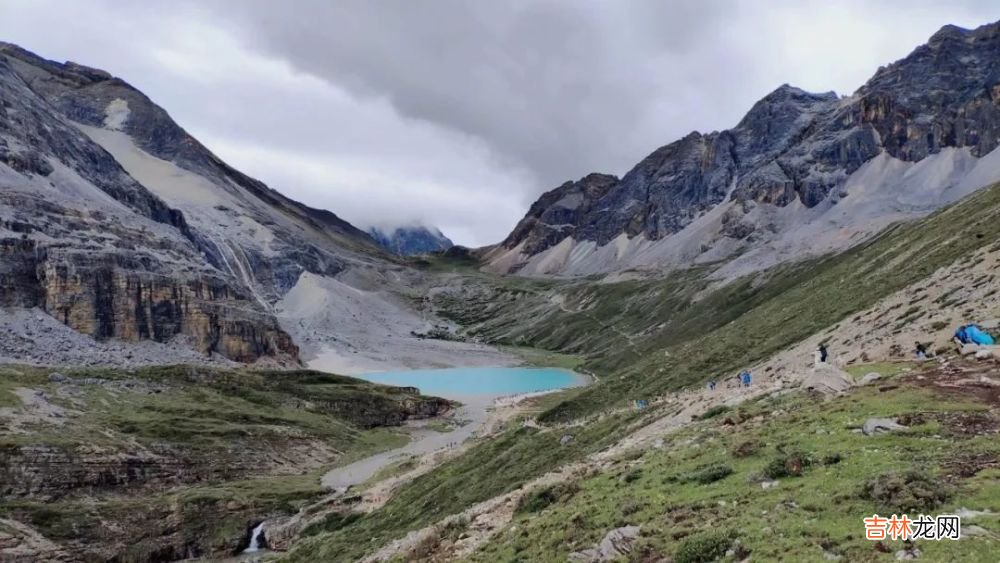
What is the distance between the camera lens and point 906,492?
54.2ft

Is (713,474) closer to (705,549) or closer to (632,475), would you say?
(632,475)

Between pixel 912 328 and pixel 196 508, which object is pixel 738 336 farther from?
pixel 196 508

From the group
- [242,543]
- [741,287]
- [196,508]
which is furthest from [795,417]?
[741,287]

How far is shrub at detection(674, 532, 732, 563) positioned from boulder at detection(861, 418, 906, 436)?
8.37 m

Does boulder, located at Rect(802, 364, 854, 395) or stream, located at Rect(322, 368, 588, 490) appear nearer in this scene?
boulder, located at Rect(802, 364, 854, 395)

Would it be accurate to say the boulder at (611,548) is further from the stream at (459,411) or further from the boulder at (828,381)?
the stream at (459,411)

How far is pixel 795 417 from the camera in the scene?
27.6 meters

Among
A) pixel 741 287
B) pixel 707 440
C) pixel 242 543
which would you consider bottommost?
pixel 242 543

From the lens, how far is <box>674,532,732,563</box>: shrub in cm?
1730

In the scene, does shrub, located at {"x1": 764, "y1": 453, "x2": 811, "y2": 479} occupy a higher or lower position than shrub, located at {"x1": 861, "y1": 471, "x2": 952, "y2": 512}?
lower

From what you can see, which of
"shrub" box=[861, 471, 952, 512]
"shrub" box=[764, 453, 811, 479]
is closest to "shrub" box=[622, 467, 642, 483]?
"shrub" box=[764, 453, 811, 479]

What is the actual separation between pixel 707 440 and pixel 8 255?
16269cm

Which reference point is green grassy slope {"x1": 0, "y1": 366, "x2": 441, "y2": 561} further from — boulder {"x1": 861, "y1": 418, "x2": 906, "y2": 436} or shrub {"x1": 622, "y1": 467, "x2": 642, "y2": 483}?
boulder {"x1": 861, "y1": 418, "x2": 906, "y2": 436}

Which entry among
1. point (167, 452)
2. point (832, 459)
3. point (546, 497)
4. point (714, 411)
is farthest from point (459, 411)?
point (832, 459)
